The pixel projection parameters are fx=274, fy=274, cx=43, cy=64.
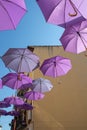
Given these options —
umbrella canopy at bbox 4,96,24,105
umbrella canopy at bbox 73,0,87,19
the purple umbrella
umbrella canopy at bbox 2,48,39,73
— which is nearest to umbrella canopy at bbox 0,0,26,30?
umbrella canopy at bbox 73,0,87,19

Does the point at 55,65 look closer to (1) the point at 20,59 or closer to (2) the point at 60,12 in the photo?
(1) the point at 20,59

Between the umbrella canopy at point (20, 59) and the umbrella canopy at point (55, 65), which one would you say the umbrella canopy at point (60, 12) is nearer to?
the umbrella canopy at point (20, 59)

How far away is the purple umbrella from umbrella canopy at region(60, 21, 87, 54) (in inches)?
150

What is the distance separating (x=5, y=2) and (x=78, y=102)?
39.8 ft

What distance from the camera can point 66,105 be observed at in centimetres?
1767

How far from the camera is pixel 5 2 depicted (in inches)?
261

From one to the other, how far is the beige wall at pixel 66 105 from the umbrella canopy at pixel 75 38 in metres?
8.63

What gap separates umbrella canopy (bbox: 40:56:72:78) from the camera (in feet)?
38.2

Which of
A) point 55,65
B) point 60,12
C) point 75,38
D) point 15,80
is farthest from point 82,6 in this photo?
point 15,80

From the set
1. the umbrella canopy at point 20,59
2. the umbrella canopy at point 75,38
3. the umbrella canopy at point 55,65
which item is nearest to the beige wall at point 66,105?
the umbrella canopy at point 55,65

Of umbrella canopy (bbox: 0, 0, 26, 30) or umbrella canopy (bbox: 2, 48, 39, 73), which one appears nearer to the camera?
umbrella canopy (bbox: 0, 0, 26, 30)

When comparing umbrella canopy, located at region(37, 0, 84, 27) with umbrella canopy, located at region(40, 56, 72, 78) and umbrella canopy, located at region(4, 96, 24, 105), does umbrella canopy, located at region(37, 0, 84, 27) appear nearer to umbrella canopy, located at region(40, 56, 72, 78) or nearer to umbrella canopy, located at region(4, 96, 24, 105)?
umbrella canopy, located at region(40, 56, 72, 78)

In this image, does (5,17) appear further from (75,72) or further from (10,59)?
(75,72)

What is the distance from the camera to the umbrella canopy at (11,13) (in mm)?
6715
